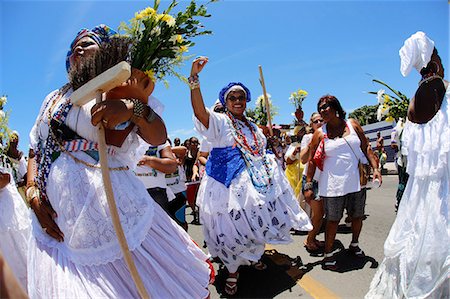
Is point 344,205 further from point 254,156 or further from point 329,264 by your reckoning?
point 254,156

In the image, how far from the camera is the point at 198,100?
132 inches

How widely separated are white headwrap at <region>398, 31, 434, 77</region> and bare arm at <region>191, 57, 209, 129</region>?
165 cm

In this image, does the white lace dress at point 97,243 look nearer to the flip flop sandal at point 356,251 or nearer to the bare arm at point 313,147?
the bare arm at point 313,147

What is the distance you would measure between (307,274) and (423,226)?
1.70 metres

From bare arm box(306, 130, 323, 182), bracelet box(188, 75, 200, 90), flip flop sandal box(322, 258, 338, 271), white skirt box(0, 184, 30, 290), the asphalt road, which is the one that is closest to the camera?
bracelet box(188, 75, 200, 90)

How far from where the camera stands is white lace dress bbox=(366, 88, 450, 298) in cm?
242

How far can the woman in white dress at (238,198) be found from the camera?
11.9 ft

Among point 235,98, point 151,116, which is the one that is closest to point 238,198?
point 235,98

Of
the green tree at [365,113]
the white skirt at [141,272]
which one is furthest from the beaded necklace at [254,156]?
the green tree at [365,113]

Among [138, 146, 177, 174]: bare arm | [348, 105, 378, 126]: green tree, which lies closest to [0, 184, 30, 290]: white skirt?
[138, 146, 177, 174]: bare arm

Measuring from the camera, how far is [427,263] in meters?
2.44

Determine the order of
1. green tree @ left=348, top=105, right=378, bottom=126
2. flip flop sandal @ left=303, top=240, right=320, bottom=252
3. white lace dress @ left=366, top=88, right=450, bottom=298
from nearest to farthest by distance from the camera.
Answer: white lace dress @ left=366, top=88, right=450, bottom=298 < flip flop sandal @ left=303, top=240, right=320, bottom=252 < green tree @ left=348, top=105, right=378, bottom=126

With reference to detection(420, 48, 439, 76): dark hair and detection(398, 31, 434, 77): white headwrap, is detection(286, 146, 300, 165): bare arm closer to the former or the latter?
detection(398, 31, 434, 77): white headwrap

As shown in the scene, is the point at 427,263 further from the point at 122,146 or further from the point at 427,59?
the point at 122,146
